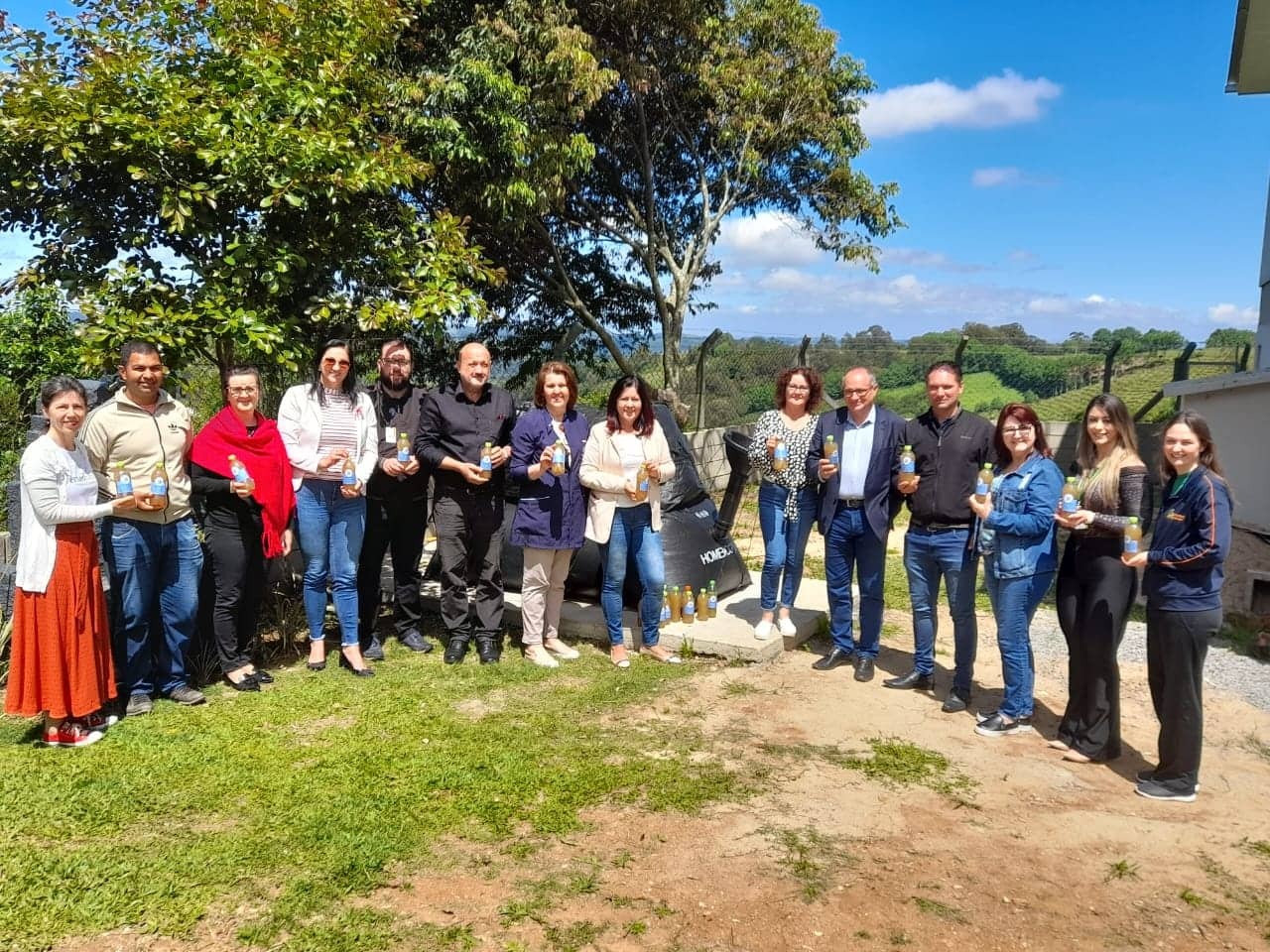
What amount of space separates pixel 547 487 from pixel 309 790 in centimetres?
211

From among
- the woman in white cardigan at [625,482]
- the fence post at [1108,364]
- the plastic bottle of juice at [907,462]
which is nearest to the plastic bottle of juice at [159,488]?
the woman in white cardigan at [625,482]

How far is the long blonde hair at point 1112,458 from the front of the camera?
154 inches

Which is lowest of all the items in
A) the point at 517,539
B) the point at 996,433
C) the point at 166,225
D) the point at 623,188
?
the point at 517,539

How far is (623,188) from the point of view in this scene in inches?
544

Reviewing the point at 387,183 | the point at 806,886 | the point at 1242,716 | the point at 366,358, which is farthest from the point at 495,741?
the point at 366,358

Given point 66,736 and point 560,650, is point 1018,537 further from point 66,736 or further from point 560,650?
point 66,736

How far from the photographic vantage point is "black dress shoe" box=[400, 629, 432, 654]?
558cm

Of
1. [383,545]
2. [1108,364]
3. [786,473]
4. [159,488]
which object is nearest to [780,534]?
[786,473]

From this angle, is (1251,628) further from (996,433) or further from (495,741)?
(495,741)

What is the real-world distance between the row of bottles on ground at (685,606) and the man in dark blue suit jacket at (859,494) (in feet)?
3.14

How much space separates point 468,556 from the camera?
5402 mm

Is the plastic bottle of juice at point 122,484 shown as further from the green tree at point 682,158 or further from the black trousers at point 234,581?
the green tree at point 682,158

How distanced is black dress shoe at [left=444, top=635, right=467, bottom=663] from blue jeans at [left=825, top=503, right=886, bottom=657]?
7.50ft

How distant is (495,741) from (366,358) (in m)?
5.04
